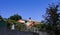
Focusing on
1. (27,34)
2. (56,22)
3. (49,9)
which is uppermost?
(49,9)

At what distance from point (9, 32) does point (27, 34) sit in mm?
4343

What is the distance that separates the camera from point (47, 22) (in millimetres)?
33406

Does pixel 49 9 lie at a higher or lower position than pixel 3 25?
higher

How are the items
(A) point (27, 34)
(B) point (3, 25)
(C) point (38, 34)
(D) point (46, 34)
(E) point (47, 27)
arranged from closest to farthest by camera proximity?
(B) point (3, 25), (A) point (27, 34), (C) point (38, 34), (D) point (46, 34), (E) point (47, 27)

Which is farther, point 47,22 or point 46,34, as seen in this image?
point 47,22

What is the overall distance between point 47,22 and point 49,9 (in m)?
2.13

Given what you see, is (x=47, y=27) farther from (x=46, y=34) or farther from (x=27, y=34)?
(x=27, y=34)

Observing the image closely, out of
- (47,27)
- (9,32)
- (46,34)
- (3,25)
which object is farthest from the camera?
(47,27)

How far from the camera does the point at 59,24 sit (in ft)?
110

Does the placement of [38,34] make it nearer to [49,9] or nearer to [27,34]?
[27,34]

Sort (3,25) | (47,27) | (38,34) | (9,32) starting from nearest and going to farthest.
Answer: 1. (3,25)
2. (9,32)
3. (38,34)
4. (47,27)

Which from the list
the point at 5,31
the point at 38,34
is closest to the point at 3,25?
the point at 5,31

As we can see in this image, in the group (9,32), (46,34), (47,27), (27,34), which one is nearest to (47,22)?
(47,27)

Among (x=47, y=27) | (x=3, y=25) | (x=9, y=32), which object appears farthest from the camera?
(x=47, y=27)
